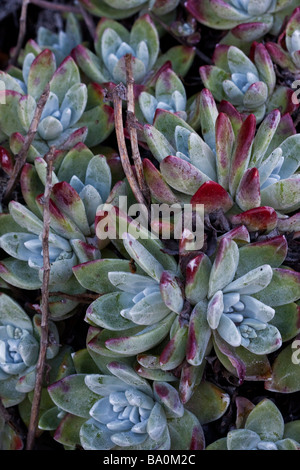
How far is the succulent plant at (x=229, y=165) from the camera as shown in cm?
110

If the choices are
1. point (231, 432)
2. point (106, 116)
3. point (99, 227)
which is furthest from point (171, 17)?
point (231, 432)

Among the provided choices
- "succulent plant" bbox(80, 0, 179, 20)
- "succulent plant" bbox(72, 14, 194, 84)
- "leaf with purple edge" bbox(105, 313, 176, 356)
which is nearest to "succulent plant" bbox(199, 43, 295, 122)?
"succulent plant" bbox(72, 14, 194, 84)

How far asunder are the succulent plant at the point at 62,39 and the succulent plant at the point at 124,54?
0.45ft

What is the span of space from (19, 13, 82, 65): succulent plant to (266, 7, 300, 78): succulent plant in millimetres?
609

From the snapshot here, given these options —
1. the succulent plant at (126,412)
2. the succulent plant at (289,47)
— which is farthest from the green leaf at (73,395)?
the succulent plant at (289,47)

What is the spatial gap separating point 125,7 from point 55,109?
0.40 metres

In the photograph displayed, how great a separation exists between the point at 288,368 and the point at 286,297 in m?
0.15

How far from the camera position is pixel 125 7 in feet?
5.09

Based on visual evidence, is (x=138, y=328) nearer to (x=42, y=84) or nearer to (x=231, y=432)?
(x=231, y=432)

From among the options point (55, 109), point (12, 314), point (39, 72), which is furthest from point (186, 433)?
point (39, 72)

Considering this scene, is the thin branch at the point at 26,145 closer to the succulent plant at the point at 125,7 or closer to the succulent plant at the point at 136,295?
the succulent plant at the point at 136,295

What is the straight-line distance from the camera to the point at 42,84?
1.43 metres

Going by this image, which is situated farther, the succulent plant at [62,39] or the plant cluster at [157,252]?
the succulent plant at [62,39]

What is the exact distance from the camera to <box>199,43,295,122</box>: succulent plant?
4.31 ft
